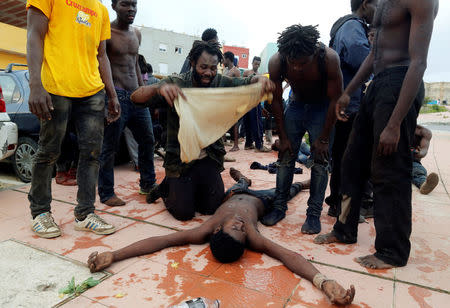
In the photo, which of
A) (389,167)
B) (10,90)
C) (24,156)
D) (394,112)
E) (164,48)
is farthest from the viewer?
(164,48)

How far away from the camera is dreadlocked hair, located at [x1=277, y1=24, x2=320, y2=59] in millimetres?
2578

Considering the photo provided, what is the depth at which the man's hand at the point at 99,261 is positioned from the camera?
7.10ft

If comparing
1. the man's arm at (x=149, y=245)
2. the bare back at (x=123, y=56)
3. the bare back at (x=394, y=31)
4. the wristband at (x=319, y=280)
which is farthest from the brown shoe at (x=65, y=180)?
the bare back at (x=394, y=31)

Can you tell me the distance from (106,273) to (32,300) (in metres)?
0.45

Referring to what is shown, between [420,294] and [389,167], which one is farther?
[389,167]

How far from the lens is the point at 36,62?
245cm

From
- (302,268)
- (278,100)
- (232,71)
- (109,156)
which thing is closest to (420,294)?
(302,268)

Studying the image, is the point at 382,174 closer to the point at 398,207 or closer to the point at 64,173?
the point at 398,207

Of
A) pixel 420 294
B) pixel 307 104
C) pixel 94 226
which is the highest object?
pixel 307 104

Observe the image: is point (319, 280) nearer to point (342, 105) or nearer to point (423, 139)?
point (342, 105)

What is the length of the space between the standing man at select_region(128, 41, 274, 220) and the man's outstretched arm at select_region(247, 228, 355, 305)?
909 mm

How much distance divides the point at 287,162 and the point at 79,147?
1.98m

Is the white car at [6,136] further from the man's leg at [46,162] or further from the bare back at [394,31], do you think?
the bare back at [394,31]

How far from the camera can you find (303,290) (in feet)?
6.77
